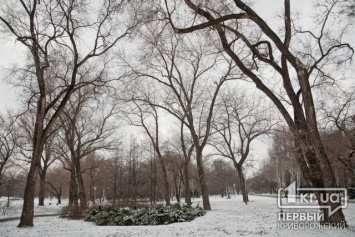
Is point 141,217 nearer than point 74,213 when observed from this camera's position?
Yes

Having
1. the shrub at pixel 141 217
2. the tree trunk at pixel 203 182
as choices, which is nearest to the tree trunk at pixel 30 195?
the shrub at pixel 141 217

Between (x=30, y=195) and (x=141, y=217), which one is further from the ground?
(x=30, y=195)

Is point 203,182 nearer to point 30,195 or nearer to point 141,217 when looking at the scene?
point 141,217

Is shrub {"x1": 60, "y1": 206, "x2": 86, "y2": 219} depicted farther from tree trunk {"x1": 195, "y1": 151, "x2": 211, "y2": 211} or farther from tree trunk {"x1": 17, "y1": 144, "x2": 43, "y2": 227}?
tree trunk {"x1": 195, "y1": 151, "x2": 211, "y2": 211}

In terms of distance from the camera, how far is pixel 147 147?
48250 millimetres

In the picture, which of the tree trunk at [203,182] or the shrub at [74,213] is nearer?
the shrub at [74,213]

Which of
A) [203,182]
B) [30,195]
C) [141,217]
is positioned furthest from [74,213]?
[203,182]

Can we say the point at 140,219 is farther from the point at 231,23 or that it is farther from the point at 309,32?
the point at 309,32

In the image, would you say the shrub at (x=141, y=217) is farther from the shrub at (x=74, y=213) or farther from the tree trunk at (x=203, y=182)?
the tree trunk at (x=203, y=182)

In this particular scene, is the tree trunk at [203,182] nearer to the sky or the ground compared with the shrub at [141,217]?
nearer to the sky

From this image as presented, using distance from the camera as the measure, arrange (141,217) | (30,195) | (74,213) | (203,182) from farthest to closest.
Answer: (203,182), (74,213), (141,217), (30,195)

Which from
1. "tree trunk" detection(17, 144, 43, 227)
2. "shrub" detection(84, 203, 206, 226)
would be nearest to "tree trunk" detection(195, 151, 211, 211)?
"shrub" detection(84, 203, 206, 226)

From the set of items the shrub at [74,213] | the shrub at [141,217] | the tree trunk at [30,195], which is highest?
the tree trunk at [30,195]

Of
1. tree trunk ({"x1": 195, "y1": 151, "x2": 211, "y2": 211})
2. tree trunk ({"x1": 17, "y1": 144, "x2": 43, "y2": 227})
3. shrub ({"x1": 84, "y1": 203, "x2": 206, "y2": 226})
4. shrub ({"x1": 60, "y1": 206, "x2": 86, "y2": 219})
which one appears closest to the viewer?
tree trunk ({"x1": 17, "y1": 144, "x2": 43, "y2": 227})
